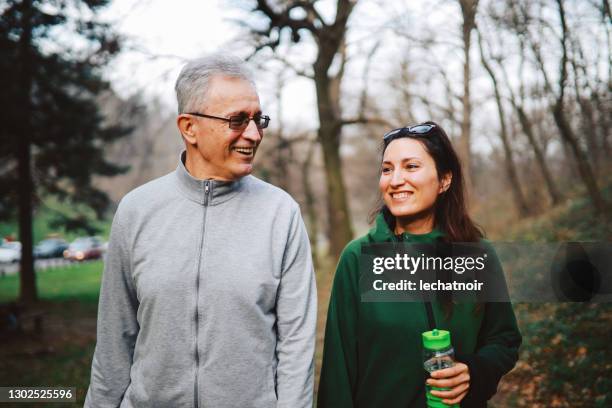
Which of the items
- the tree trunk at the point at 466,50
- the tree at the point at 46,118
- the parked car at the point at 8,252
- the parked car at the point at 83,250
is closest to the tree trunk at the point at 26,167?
the tree at the point at 46,118

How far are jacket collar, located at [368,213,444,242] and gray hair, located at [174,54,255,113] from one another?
92 centimetres

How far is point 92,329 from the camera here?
10.9 meters

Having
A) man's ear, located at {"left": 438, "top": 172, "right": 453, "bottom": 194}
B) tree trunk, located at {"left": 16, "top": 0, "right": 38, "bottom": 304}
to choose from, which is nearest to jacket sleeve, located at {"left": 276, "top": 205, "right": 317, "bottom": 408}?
man's ear, located at {"left": 438, "top": 172, "right": 453, "bottom": 194}

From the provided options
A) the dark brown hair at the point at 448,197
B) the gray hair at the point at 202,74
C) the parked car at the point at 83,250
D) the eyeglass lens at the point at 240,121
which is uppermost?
the gray hair at the point at 202,74

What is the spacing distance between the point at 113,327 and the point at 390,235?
4.37 ft

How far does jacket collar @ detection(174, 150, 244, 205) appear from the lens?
196 centimetres

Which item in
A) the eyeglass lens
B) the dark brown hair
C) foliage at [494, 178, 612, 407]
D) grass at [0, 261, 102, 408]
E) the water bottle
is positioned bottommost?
grass at [0, 261, 102, 408]

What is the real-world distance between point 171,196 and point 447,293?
135 cm

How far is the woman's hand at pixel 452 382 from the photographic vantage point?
1.82 m

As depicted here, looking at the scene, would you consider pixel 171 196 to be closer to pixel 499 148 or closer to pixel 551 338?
pixel 551 338

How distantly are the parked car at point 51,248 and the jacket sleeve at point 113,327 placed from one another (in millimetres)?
26291

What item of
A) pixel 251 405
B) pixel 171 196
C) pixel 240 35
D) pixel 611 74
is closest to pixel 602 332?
pixel 611 74

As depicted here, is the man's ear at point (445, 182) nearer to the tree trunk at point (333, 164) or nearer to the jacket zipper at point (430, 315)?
the jacket zipper at point (430, 315)

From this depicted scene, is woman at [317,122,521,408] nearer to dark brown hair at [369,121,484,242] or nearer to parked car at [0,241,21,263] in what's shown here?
dark brown hair at [369,121,484,242]
